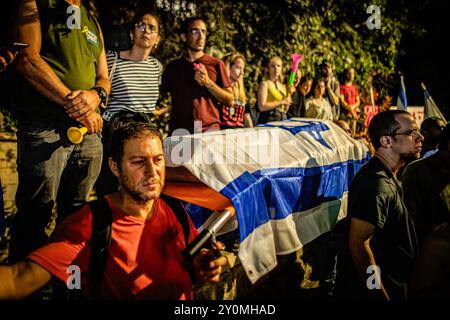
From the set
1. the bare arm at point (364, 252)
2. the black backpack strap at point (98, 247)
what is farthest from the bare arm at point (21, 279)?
the bare arm at point (364, 252)

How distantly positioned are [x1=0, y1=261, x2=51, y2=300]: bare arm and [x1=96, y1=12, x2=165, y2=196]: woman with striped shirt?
1.61 meters

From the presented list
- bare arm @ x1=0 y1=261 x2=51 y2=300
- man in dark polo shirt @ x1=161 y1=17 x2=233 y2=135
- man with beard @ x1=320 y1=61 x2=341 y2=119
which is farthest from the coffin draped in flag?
man with beard @ x1=320 y1=61 x2=341 y2=119

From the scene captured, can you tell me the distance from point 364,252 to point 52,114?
7.99 feet

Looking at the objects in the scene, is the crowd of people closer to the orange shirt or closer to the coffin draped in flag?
the orange shirt

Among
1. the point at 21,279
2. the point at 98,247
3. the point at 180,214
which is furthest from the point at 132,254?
the point at 21,279

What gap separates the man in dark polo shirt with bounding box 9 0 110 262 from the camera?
2.77 m

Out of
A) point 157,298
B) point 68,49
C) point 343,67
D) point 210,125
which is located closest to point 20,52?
point 68,49

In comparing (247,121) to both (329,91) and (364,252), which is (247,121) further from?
(364,252)

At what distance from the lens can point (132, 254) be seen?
2188mm

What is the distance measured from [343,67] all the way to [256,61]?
285cm

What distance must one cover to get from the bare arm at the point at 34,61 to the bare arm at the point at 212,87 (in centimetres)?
164

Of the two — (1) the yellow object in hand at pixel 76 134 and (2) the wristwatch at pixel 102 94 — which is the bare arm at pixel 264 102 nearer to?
(2) the wristwatch at pixel 102 94

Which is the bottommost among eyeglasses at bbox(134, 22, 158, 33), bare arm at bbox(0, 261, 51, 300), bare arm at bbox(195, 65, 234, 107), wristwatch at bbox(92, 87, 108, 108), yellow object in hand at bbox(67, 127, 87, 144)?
bare arm at bbox(0, 261, 51, 300)

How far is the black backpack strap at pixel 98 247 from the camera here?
2.07 metres
